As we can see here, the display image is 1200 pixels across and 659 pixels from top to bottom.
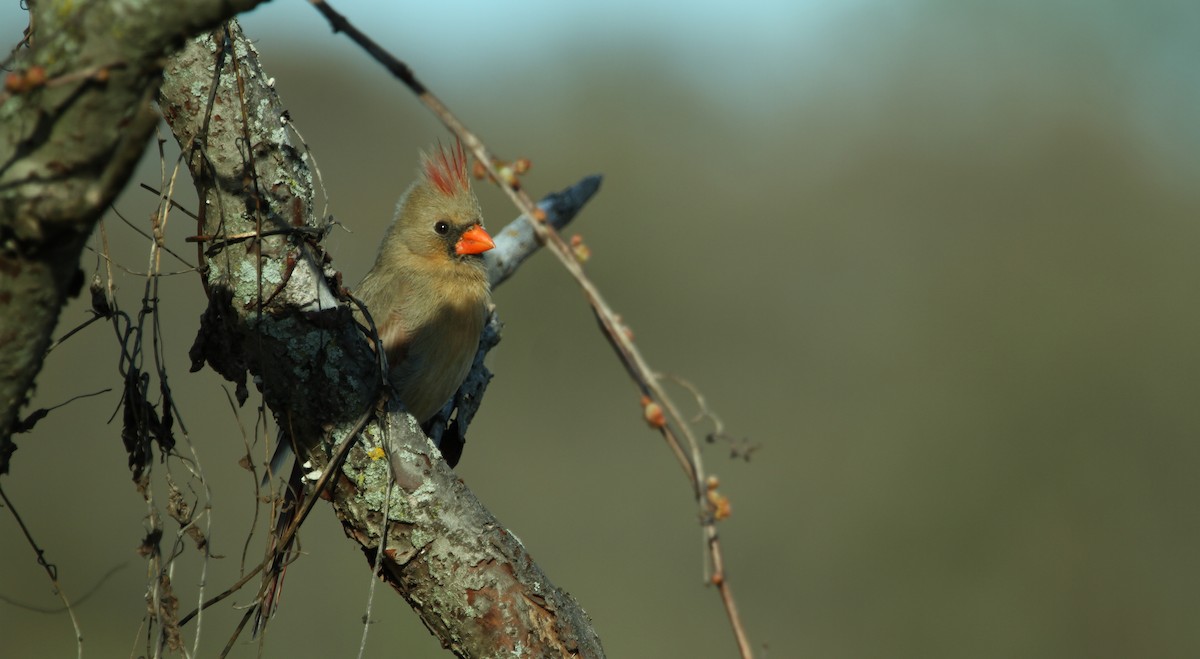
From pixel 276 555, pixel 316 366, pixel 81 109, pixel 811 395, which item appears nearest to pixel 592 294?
pixel 81 109

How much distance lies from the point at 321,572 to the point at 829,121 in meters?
9.60

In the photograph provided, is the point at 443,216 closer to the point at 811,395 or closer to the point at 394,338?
the point at 394,338

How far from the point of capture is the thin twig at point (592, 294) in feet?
3.60

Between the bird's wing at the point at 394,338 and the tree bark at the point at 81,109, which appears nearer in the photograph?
the tree bark at the point at 81,109

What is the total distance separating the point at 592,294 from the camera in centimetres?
109

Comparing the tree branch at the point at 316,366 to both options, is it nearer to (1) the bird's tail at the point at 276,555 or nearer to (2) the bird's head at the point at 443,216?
(1) the bird's tail at the point at 276,555

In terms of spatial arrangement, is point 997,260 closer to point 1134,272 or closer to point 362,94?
point 1134,272

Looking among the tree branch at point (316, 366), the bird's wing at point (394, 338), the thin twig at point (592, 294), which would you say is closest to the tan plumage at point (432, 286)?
the bird's wing at point (394, 338)

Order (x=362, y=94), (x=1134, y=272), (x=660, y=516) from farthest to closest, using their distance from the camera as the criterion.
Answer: (x=362, y=94)
(x=1134, y=272)
(x=660, y=516)

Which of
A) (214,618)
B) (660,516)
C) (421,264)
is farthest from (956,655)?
(421,264)

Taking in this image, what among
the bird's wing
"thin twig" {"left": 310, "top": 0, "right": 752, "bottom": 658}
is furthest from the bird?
"thin twig" {"left": 310, "top": 0, "right": 752, "bottom": 658}

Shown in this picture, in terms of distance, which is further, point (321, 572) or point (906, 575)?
point (906, 575)

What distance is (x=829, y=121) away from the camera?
14.3m

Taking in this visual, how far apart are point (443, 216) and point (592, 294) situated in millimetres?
3181
